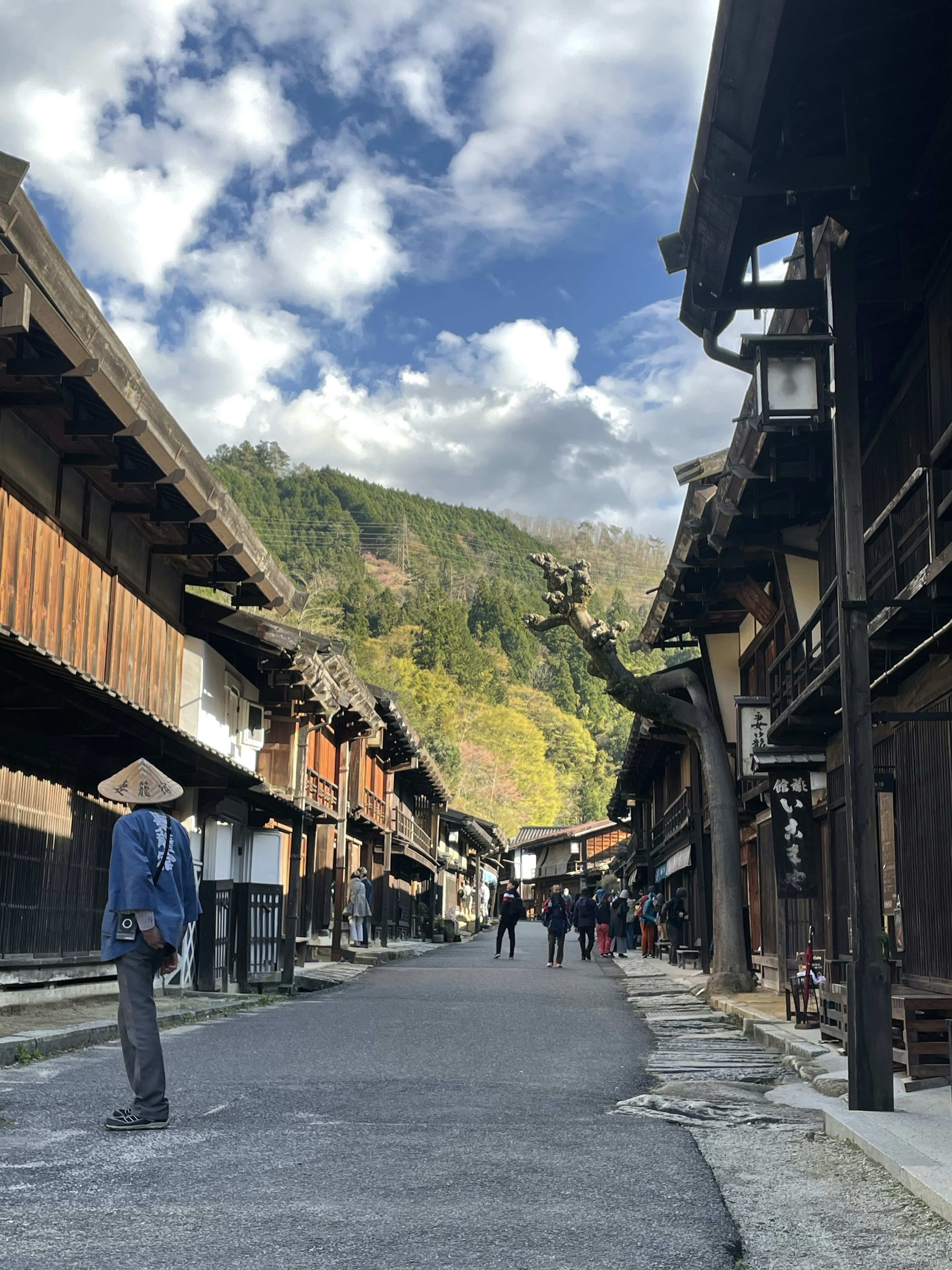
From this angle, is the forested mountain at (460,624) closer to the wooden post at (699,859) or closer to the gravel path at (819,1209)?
the wooden post at (699,859)

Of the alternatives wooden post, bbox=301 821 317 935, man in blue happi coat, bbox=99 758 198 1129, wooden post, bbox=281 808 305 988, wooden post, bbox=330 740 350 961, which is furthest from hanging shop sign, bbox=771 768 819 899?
wooden post, bbox=301 821 317 935

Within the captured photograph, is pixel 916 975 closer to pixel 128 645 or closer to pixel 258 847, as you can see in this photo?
pixel 128 645

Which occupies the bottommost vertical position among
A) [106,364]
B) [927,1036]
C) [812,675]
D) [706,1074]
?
[706,1074]

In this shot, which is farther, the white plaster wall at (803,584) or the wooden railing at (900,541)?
the white plaster wall at (803,584)

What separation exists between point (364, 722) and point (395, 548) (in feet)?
386

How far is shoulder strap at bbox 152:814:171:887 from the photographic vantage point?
23.2 ft

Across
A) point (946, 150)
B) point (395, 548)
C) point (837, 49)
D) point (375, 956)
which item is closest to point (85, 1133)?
point (837, 49)

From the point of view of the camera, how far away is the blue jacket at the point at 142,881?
6.98 metres

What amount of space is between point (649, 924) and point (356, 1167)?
31778 mm

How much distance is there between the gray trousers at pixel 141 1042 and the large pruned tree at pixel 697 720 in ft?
37.9

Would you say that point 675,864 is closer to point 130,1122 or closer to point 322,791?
point 322,791

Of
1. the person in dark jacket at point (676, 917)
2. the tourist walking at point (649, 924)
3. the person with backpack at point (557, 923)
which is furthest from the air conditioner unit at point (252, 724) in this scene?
the tourist walking at point (649, 924)

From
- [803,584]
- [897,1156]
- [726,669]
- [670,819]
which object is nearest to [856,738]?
[897,1156]

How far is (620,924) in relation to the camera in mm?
37656
